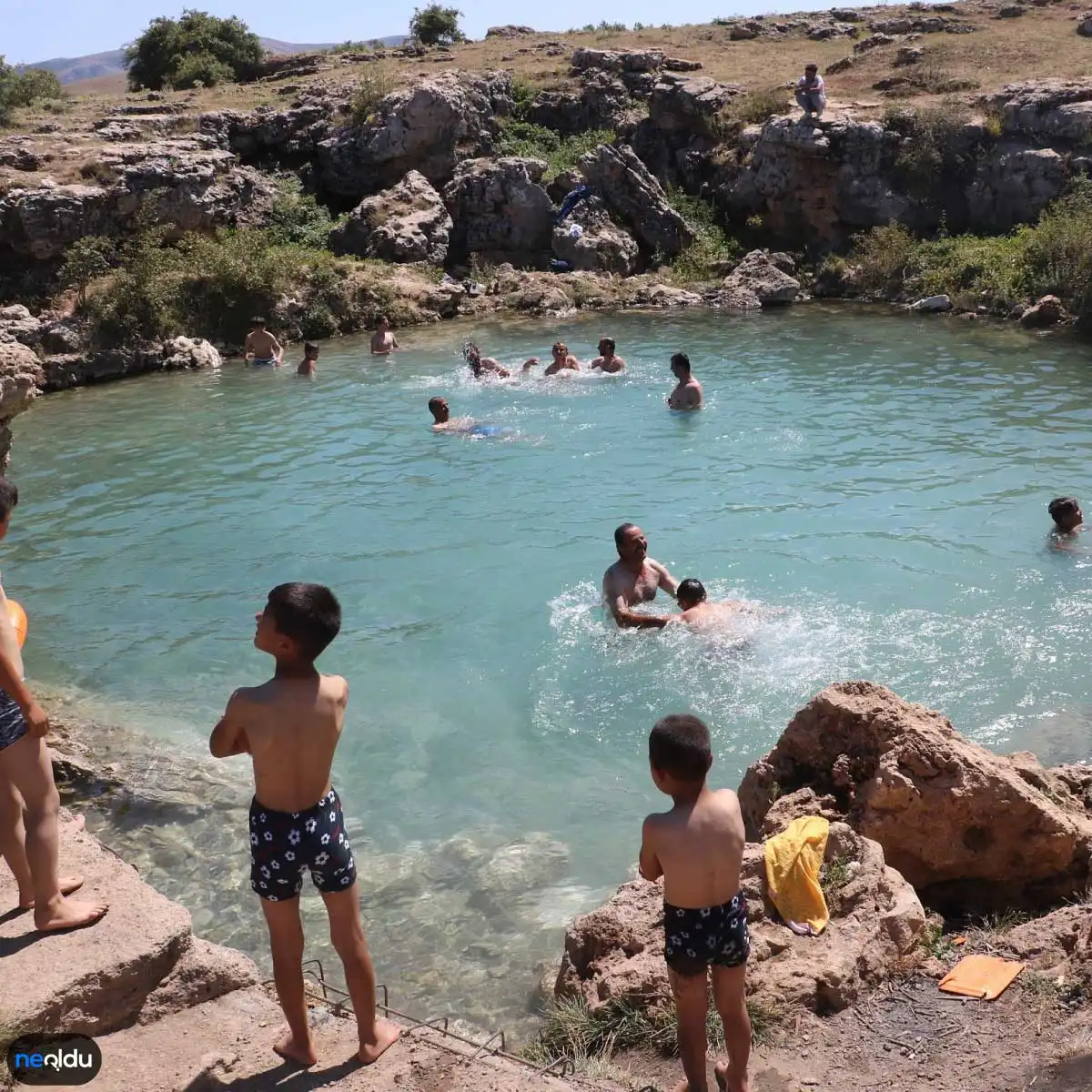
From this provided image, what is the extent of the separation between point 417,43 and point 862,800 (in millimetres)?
39571

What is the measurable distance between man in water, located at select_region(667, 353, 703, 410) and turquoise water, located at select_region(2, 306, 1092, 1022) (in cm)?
30

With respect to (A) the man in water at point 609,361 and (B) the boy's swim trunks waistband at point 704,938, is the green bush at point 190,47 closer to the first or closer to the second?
(A) the man in water at point 609,361

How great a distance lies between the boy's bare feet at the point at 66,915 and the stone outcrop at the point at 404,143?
2654 cm

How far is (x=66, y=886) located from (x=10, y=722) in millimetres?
767

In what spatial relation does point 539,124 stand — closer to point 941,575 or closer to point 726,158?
point 726,158

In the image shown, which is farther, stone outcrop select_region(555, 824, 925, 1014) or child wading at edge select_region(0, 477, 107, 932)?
stone outcrop select_region(555, 824, 925, 1014)

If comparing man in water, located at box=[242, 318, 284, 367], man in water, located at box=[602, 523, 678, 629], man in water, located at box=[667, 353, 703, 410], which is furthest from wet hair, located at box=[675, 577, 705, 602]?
man in water, located at box=[242, 318, 284, 367]

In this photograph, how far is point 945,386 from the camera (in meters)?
15.4

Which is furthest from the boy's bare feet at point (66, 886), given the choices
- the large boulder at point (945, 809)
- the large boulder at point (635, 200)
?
the large boulder at point (635, 200)

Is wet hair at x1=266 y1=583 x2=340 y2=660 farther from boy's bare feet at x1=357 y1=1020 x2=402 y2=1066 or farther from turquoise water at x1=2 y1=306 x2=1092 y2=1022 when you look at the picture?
turquoise water at x1=2 y1=306 x2=1092 y2=1022

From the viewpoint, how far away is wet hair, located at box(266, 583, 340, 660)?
334 centimetres

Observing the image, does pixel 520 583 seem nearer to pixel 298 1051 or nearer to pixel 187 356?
pixel 298 1051

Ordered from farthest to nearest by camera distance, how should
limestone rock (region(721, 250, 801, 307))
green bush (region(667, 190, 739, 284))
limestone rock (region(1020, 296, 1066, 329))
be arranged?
1. green bush (region(667, 190, 739, 284))
2. limestone rock (region(721, 250, 801, 307))
3. limestone rock (region(1020, 296, 1066, 329))

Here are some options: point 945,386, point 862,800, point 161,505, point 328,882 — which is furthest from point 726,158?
point 328,882
